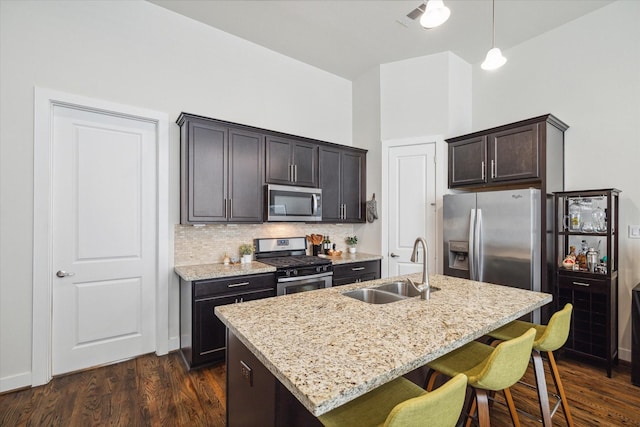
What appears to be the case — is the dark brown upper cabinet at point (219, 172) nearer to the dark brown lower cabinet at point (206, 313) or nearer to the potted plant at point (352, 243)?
the dark brown lower cabinet at point (206, 313)

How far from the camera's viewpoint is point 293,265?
10.7 feet

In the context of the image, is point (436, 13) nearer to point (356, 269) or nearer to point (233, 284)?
point (233, 284)

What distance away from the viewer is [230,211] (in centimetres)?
323

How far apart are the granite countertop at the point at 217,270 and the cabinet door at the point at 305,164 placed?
114cm

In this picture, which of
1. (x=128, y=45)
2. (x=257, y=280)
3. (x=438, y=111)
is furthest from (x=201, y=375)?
(x=438, y=111)

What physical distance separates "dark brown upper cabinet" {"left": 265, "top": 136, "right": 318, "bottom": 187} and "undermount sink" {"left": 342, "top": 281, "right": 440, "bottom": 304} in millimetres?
1870

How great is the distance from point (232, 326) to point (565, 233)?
327 centimetres

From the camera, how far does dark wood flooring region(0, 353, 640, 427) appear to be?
6.82 ft

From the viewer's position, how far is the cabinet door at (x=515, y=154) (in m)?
3.05

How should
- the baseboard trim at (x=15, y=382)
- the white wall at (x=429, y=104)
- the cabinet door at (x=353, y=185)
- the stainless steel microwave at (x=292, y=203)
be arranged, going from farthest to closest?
Result: the cabinet door at (x=353, y=185) → the white wall at (x=429, y=104) → the stainless steel microwave at (x=292, y=203) → the baseboard trim at (x=15, y=382)

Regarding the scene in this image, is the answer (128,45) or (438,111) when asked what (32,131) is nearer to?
(128,45)

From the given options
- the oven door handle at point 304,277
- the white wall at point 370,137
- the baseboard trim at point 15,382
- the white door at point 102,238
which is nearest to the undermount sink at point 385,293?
the oven door handle at point 304,277

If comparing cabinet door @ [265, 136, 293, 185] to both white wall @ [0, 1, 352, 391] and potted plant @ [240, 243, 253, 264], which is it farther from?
potted plant @ [240, 243, 253, 264]

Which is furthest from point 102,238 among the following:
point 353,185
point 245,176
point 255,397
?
point 353,185
